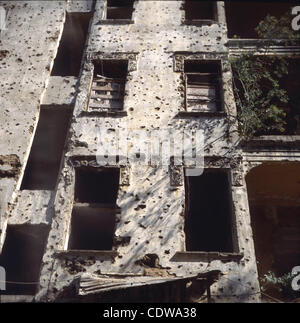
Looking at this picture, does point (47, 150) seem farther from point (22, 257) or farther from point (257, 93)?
point (257, 93)

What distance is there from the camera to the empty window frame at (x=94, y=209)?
7.34m

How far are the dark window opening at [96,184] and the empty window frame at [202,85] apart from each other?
2.56 metres

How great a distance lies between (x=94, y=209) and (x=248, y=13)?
347 inches

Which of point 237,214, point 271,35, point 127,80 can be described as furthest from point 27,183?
point 271,35

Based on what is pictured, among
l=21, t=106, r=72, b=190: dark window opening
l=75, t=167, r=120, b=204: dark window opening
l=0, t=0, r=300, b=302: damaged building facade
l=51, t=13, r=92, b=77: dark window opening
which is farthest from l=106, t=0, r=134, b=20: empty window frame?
l=75, t=167, r=120, b=204: dark window opening

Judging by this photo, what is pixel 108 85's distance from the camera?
9.32 meters

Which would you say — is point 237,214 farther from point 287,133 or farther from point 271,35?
point 271,35

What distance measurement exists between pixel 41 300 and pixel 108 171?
2.97m

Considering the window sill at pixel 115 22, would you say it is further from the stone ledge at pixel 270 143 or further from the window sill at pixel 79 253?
the window sill at pixel 79 253

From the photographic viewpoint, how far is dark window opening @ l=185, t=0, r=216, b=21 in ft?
38.4

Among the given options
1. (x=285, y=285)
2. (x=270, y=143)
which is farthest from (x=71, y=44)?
(x=285, y=285)

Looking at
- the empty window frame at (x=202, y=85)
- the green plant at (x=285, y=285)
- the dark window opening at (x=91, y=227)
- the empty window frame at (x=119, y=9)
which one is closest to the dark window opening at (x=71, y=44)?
the empty window frame at (x=119, y=9)

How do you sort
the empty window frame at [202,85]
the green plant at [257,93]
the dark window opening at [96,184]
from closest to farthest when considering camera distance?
the dark window opening at [96,184] < the green plant at [257,93] < the empty window frame at [202,85]

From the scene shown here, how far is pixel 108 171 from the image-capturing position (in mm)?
7781
